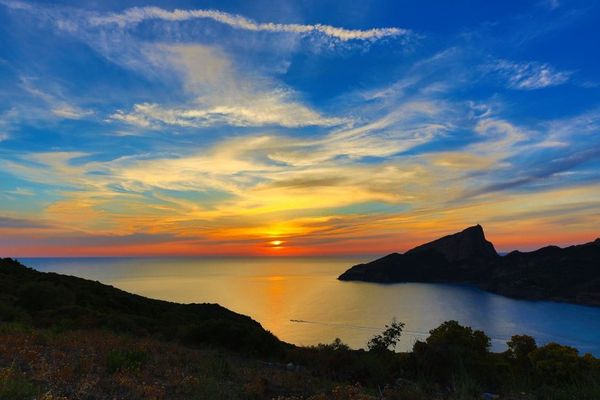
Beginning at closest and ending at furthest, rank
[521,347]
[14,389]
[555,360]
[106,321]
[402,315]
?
[14,389], [106,321], [555,360], [521,347], [402,315]

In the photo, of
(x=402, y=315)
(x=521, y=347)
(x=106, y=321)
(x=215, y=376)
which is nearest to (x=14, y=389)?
(x=215, y=376)

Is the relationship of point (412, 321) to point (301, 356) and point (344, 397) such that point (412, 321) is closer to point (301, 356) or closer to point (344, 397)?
point (301, 356)

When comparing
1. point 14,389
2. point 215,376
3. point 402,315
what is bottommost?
point 402,315

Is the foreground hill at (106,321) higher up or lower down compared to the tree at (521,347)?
higher up

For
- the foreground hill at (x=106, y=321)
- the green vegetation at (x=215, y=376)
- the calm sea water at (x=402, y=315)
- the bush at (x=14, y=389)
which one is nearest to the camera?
the bush at (x=14, y=389)

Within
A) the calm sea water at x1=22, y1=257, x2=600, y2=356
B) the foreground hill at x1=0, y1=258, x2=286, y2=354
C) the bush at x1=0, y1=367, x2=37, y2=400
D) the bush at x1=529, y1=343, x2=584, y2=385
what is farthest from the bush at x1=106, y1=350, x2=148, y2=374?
the calm sea water at x1=22, y1=257, x2=600, y2=356

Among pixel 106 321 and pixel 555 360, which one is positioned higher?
pixel 106 321

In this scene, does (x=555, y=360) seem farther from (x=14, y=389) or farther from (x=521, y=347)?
(x=14, y=389)

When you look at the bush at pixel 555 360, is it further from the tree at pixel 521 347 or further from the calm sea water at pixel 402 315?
the calm sea water at pixel 402 315

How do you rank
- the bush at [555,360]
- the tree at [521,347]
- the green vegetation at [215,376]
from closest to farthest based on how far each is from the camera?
the green vegetation at [215,376] → the bush at [555,360] → the tree at [521,347]

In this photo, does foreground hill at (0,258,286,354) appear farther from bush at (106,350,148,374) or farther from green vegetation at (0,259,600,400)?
bush at (106,350,148,374)

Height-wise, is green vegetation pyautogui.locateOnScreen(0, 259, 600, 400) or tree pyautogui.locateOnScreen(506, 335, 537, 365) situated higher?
green vegetation pyautogui.locateOnScreen(0, 259, 600, 400)

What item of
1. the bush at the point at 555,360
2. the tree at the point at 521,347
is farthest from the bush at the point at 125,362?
the tree at the point at 521,347

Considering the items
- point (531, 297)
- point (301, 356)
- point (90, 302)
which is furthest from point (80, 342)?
point (531, 297)
